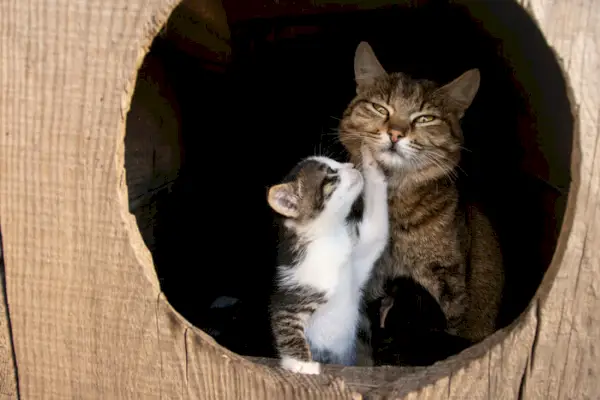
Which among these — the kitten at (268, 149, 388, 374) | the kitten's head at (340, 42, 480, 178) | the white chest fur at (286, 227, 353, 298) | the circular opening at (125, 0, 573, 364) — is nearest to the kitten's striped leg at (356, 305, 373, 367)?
the kitten at (268, 149, 388, 374)

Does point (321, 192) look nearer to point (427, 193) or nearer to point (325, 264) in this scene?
point (325, 264)

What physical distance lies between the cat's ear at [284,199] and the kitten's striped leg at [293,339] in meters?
0.40

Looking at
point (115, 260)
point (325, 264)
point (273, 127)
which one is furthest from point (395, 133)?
point (273, 127)

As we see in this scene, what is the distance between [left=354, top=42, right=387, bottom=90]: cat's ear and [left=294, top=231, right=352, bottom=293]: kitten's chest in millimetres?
843

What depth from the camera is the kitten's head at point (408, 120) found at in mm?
2238

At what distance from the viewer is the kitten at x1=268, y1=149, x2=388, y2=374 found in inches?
82.9

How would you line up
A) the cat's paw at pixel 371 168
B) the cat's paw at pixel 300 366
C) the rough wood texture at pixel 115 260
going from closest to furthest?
the rough wood texture at pixel 115 260 → the cat's paw at pixel 300 366 → the cat's paw at pixel 371 168

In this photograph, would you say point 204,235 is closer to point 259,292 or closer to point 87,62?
point 259,292

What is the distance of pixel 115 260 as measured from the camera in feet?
4.74

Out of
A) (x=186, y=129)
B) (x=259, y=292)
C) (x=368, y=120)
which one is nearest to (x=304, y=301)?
(x=259, y=292)

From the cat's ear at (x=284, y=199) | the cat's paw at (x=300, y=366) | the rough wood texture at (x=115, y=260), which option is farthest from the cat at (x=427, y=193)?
the rough wood texture at (x=115, y=260)

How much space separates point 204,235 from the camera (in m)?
3.14

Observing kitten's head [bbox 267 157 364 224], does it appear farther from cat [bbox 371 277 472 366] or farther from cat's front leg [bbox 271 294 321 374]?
cat [bbox 371 277 472 366]

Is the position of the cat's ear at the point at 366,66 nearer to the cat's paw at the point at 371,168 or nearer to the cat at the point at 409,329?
the cat's paw at the point at 371,168
